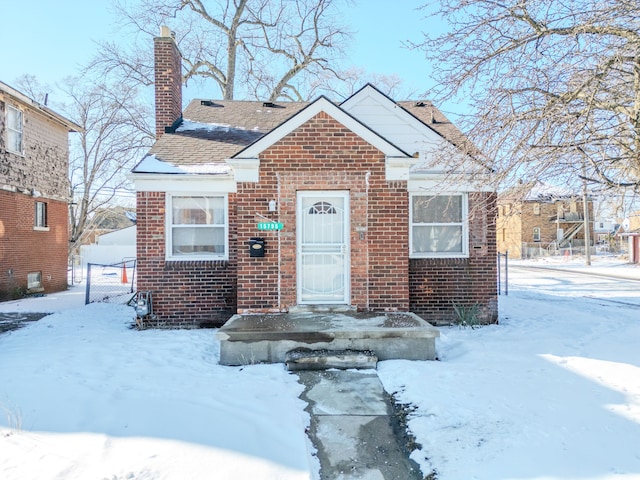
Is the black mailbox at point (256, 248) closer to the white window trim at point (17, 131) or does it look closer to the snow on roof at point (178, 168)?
the snow on roof at point (178, 168)

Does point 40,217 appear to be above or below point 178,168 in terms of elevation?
below

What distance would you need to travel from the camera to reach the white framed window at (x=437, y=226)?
8516 mm

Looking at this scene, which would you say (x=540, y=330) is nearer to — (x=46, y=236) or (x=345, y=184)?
(x=345, y=184)

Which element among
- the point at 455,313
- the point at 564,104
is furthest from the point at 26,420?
the point at 455,313

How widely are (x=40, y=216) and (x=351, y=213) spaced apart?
13837 millimetres

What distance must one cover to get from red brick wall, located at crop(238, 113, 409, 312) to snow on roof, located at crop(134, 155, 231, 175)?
1.34 m

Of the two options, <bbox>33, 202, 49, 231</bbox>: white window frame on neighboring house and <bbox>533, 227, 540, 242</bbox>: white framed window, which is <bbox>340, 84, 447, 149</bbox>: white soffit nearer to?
<bbox>33, 202, 49, 231</bbox>: white window frame on neighboring house

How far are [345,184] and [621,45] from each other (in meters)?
4.22

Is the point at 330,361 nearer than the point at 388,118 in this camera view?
Yes

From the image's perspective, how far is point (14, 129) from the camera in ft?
44.9

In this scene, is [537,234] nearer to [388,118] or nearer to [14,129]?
[388,118]

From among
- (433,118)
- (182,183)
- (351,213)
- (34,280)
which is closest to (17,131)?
(34,280)

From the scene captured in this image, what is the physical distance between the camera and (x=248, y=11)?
21812 mm

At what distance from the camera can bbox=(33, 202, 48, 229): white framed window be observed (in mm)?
14978
